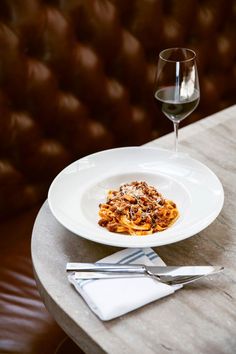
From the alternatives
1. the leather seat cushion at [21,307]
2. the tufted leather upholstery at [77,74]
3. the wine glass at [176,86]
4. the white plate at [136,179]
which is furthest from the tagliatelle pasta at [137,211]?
the tufted leather upholstery at [77,74]

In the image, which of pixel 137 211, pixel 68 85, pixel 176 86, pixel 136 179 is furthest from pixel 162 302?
pixel 68 85

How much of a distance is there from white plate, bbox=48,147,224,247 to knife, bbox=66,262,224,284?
39 millimetres

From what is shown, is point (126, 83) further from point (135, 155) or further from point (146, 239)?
point (146, 239)


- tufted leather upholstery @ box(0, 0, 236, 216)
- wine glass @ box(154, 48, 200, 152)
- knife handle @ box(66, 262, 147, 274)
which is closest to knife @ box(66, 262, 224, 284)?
knife handle @ box(66, 262, 147, 274)

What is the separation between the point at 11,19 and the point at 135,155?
59 centimetres

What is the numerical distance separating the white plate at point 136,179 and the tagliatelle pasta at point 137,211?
0.06ft

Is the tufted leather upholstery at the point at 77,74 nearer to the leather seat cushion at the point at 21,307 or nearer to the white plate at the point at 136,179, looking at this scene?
the leather seat cushion at the point at 21,307

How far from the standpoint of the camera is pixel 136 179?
3.94 feet

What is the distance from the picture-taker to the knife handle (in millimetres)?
942

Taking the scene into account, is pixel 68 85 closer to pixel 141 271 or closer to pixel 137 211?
pixel 137 211

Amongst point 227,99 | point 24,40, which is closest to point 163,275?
point 24,40

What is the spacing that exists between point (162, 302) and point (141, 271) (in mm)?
66

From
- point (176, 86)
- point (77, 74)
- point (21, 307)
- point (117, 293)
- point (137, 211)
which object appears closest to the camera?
point (117, 293)

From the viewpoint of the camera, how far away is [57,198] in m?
1.09
